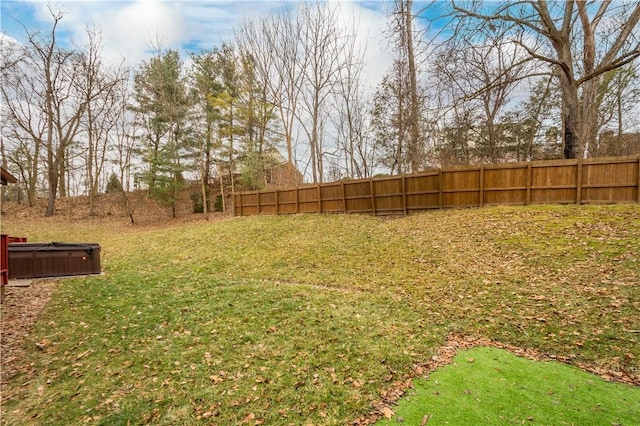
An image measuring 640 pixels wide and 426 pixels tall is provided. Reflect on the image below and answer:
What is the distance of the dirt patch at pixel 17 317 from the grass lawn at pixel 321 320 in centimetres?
17

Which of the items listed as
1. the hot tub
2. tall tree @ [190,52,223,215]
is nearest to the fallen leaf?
the hot tub

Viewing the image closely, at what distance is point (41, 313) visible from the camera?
5098 millimetres

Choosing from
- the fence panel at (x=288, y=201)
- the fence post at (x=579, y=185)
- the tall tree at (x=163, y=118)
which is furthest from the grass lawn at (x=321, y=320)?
the tall tree at (x=163, y=118)

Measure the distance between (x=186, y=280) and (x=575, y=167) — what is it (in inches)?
445

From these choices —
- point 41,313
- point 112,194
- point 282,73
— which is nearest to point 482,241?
point 41,313

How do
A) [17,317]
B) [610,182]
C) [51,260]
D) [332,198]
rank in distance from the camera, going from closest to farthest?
[17,317] < [51,260] < [610,182] < [332,198]

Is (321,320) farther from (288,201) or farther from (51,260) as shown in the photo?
(288,201)

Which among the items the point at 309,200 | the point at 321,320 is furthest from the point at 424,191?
the point at 321,320

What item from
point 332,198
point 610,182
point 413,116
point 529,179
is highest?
point 413,116

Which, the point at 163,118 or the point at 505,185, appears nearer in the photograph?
the point at 505,185

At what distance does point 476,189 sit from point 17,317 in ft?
39.8

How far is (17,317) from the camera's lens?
4910 mm

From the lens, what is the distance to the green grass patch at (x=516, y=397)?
7.59 ft

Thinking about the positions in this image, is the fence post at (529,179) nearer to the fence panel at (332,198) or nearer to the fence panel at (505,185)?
the fence panel at (505,185)
